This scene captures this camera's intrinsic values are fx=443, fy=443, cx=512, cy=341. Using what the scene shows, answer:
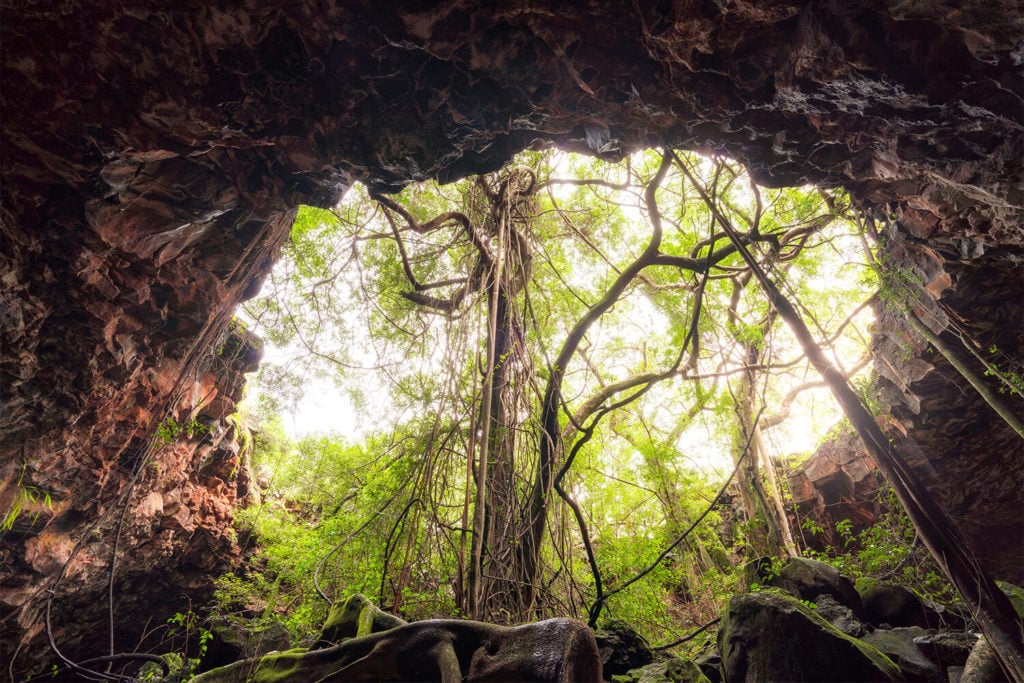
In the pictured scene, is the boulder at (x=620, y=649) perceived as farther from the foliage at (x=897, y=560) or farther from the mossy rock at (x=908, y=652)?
the foliage at (x=897, y=560)

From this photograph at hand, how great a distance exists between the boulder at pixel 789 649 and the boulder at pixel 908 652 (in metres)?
0.28

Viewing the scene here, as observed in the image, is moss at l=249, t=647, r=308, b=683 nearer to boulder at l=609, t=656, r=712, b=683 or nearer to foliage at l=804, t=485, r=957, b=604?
boulder at l=609, t=656, r=712, b=683

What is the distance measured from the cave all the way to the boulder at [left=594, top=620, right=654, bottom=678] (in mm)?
3030

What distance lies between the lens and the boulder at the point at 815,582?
3742mm

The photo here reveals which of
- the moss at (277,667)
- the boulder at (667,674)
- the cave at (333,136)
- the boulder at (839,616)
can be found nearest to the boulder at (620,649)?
the boulder at (667,674)

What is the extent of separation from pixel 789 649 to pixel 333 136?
390 centimetres

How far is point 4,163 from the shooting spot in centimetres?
210

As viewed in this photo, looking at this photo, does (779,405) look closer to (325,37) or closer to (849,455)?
(849,455)

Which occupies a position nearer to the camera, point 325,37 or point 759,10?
point 759,10

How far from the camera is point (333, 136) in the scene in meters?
2.46

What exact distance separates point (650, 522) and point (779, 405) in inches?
126

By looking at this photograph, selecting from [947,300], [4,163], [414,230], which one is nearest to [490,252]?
[414,230]

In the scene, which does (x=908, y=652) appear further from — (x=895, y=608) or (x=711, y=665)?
(x=711, y=665)

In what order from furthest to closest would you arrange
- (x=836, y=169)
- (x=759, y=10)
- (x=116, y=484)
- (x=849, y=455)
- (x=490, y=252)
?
1. (x=849, y=455)
2. (x=490, y=252)
3. (x=116, y=484)
4. (x=836, y=169)
5. (x=759, y=10)
